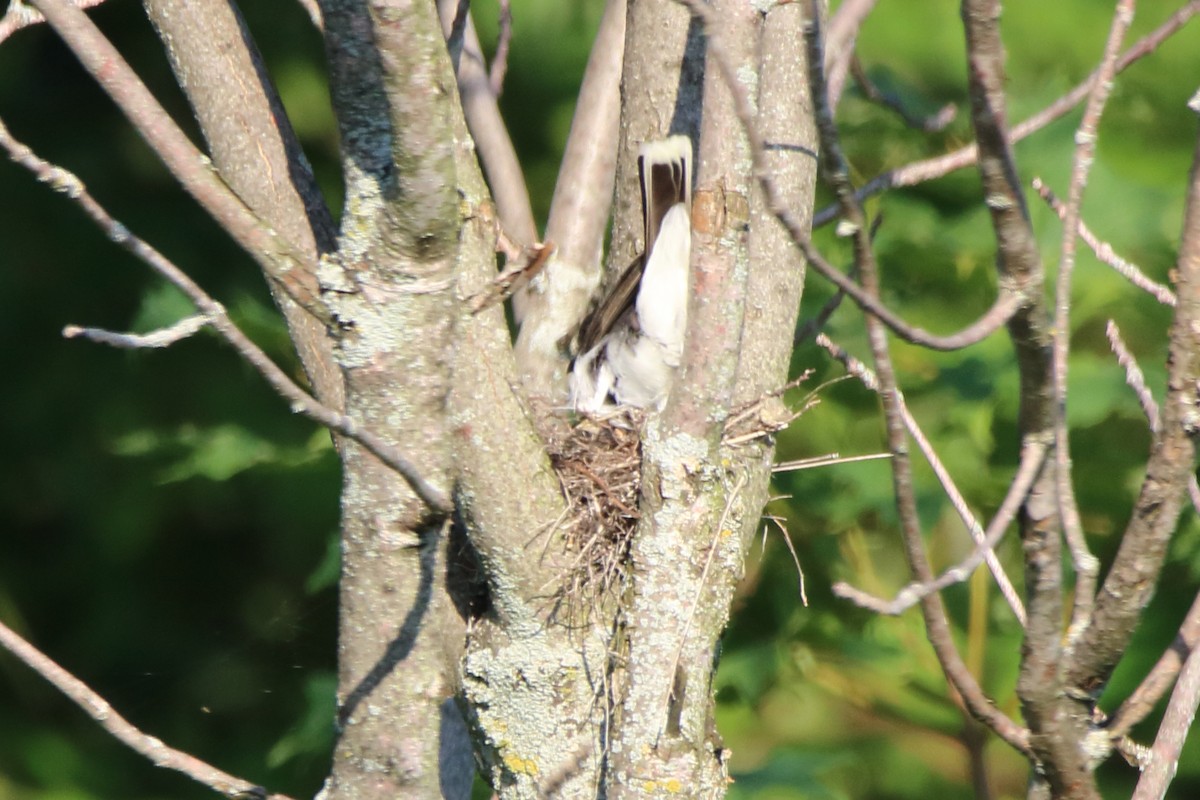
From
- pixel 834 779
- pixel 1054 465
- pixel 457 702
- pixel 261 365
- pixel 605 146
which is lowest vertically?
pixel 834 779

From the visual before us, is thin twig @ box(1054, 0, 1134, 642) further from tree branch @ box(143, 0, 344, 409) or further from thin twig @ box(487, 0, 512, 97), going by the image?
thin twig @ box(487, 0, 512, 97)

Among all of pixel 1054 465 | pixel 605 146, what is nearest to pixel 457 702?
pixel 1054 465

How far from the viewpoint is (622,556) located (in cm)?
181

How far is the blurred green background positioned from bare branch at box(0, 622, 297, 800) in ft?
3.70

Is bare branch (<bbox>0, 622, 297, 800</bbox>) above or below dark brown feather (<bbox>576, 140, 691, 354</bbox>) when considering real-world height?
below

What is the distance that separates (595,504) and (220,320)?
31.9 inches

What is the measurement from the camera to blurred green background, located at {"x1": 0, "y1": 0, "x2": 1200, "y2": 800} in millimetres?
2689

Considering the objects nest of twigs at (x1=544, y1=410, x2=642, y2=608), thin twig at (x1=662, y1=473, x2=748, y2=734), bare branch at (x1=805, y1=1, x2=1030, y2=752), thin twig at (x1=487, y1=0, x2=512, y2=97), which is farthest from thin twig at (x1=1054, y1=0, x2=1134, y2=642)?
thin twig at (x1=487, y1=0, x2=512, y2=97)

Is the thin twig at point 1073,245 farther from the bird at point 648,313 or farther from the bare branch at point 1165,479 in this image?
the bird at point 648,313

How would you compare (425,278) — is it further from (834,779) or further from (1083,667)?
(834,779)

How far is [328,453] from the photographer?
2.95 m

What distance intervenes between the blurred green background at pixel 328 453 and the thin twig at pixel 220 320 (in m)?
1.42

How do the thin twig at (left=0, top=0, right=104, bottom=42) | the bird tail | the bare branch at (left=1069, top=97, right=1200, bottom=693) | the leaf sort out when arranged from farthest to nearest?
the leaf → the bird tail → the thin twig at (left=0, top=0, right=104, bottom=42) → the bare branch at (left=1069, top=97, right=1200, bottom=693)

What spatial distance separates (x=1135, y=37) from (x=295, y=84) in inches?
92.0
